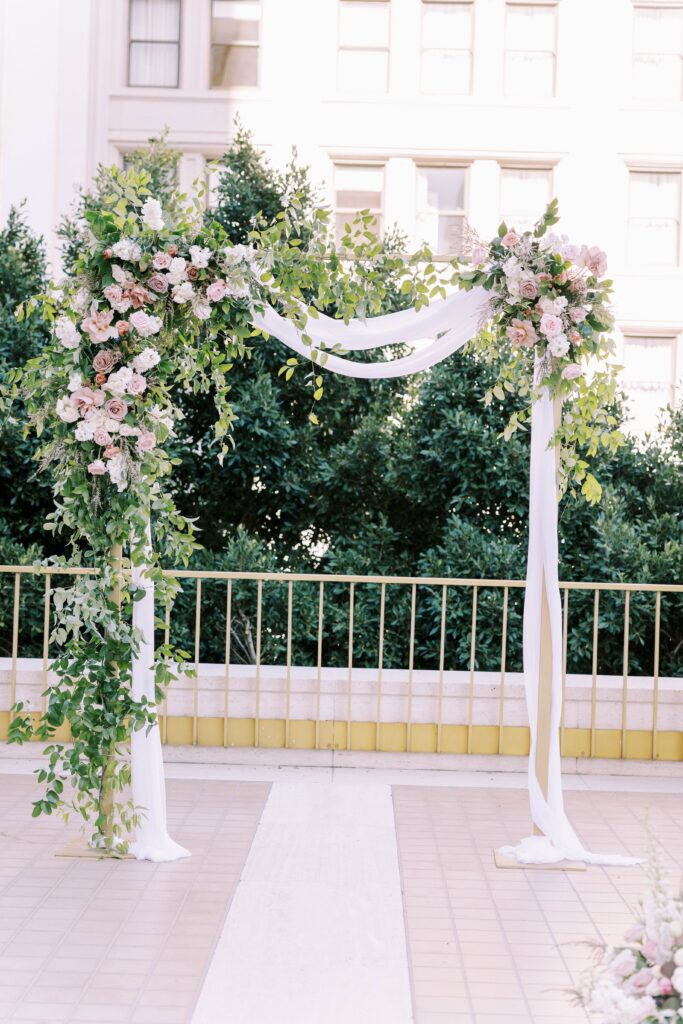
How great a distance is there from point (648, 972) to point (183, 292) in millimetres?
3579

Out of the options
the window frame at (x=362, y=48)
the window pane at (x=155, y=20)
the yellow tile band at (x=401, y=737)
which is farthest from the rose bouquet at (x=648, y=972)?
the window pane at (x=155, y=20)

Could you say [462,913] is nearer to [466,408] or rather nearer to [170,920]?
[170,920]

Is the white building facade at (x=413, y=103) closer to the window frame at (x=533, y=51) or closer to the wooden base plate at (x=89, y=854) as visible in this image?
the window frame at (x=533, y=51)

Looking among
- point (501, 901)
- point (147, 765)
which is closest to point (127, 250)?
point (147, 765)

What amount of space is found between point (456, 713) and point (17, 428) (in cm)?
450

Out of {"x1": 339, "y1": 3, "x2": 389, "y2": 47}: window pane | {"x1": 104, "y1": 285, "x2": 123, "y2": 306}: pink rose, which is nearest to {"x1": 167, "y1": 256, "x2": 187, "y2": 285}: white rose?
{"x1": 104, "y1": 285, "x2": 123, "y2": 306}: pink rose

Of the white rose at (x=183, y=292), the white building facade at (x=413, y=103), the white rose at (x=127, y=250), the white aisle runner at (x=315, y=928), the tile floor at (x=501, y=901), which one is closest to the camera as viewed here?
the white aisle runner at (x=315, y=928)

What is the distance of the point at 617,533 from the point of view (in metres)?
8.73

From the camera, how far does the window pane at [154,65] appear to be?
54.9ft

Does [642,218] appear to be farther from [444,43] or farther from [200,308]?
[200,308]

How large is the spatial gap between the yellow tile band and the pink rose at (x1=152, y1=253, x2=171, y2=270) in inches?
118

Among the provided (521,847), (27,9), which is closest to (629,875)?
(521,847)

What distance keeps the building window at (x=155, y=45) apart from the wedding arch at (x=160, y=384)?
12.8 m

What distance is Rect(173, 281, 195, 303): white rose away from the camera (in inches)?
193
